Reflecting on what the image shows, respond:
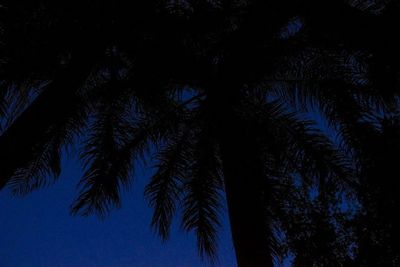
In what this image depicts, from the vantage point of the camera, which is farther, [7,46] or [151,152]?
[151,152]

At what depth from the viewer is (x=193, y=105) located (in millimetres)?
7816

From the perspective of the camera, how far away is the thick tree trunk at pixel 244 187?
520 centimetres

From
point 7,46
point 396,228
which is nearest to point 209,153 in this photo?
point 396,228

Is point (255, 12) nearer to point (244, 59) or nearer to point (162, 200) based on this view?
point (244, 59)

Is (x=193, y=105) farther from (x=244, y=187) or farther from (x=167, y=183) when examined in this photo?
(x=244, y=187)

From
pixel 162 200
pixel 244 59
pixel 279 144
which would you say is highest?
pixel 244 59

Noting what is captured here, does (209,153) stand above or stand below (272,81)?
below

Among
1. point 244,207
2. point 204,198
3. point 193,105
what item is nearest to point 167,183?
point 204,198

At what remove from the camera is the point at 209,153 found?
7.59 meters

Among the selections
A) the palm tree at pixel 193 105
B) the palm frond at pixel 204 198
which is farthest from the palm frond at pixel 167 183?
the palm frond at pixel 204 198

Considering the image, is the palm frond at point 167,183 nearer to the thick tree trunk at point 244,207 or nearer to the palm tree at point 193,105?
the palm tree at point 193,105

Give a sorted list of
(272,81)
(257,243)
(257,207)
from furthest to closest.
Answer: (272,81) → (257,207) → (257,243)

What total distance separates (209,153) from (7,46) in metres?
3.70

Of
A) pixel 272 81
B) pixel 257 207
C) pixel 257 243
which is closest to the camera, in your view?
pixel 257 243
